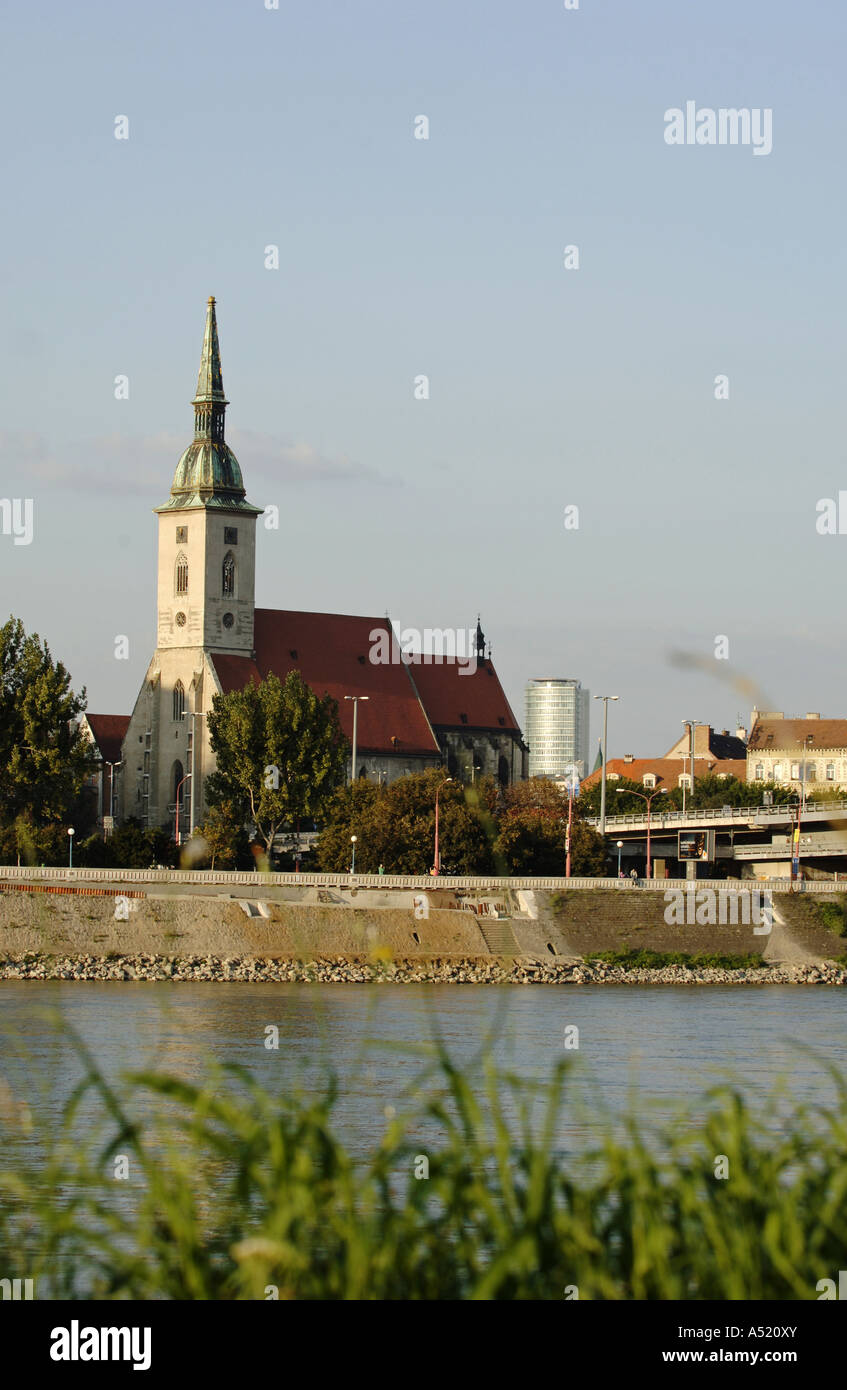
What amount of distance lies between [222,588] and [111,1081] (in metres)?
80.4

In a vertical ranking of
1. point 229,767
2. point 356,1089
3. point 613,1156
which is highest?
point 229,767

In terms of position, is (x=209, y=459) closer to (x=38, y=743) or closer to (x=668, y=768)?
(x=38, y=743)

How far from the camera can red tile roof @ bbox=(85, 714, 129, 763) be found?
121875mm

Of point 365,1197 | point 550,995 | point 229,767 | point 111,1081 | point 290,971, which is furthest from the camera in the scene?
point 229,767

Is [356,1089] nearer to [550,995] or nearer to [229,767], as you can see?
[550,995]

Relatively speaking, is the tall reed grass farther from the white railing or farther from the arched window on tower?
the arched window on tower

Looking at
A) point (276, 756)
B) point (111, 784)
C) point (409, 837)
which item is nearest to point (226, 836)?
point (409, 837)

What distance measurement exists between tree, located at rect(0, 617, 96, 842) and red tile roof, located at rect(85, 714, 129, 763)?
126ft

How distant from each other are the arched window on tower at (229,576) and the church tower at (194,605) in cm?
6

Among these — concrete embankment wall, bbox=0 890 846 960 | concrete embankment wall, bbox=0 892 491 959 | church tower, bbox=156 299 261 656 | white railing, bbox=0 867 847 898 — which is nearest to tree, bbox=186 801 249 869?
white railing, bbox=0 867 847 898

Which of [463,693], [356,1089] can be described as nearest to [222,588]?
[463,693]

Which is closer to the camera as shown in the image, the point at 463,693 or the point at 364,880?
the point at 364,880
